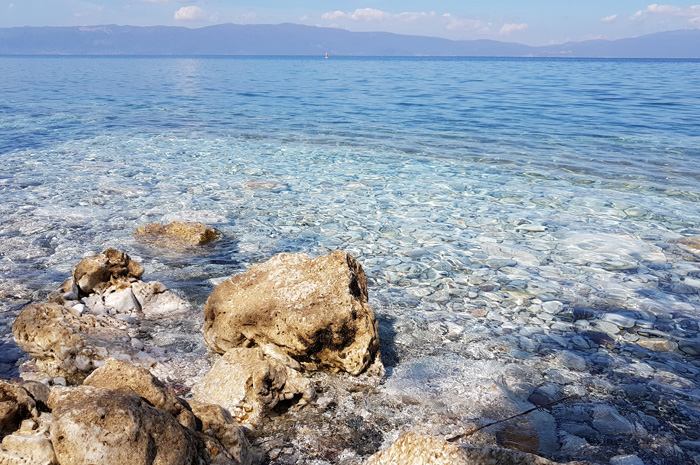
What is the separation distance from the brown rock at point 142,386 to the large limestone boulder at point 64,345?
3.50 feet

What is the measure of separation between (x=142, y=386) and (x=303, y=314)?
1362 millimetres

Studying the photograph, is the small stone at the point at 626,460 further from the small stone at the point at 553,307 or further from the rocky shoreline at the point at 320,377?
the small stone at the point at 553,307

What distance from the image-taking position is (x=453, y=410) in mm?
3330

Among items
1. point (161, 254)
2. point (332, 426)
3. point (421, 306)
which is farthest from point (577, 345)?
point (161, 254)

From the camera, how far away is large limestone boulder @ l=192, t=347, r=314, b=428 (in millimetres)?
3109

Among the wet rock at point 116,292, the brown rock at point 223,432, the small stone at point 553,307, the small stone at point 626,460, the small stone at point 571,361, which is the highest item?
the brown rock at point 223,432

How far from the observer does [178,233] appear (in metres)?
A: 6.57

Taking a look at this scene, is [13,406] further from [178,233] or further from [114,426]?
[178,233]

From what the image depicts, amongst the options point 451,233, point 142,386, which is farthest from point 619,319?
point 142,386

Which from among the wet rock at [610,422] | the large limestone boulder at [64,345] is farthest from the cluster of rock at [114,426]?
the wet rock at [610,422]

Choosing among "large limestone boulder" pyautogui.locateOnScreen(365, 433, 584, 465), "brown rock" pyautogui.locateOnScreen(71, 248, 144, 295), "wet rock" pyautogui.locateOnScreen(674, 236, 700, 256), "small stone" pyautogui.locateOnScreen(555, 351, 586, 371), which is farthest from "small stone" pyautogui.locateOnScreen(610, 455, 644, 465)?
"wet rock" pyautogui.locateOnScreen(674, 236, 700, 256)

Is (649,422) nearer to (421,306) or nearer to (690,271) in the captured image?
(421,306)

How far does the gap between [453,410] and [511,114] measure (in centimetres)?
1825

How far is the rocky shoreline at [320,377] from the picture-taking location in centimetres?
287
